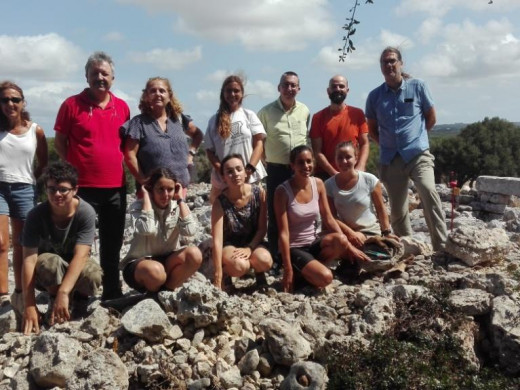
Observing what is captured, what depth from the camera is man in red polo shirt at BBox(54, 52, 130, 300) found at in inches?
240

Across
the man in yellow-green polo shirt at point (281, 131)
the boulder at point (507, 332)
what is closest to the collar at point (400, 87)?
the man in yellow-green polo shirt at point (281, 131)

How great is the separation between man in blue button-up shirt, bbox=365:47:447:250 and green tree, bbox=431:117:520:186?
104 feet

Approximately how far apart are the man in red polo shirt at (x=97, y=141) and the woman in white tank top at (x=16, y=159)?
346 mm

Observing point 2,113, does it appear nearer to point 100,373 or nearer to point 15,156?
point 15,156

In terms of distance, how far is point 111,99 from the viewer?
20.9 ft

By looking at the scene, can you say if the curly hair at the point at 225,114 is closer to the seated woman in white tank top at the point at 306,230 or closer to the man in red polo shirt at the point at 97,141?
the seated woman in white tank top at the point at 306,230

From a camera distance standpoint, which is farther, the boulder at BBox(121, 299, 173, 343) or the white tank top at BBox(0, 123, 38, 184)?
the white tank top at BBox(0, 123, 38, 184)

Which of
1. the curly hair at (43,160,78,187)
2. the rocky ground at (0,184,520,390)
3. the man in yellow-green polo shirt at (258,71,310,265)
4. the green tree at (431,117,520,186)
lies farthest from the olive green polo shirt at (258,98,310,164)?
the green tree at (431,117,520,186)

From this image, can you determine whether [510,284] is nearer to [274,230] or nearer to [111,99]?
[274,230]

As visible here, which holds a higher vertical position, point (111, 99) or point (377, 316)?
point (111, 99)

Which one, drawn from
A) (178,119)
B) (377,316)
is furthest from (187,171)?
(377,316)

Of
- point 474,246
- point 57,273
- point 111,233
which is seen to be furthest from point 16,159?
point 474,246

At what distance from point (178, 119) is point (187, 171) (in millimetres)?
511

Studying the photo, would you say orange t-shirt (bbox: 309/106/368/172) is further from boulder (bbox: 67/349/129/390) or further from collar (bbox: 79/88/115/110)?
boulder (bbox: 67/349/129/390)
